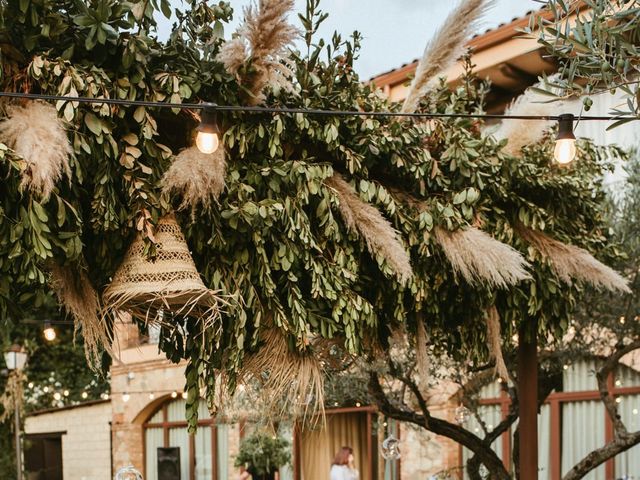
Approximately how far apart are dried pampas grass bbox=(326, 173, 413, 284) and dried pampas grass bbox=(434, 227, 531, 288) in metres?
0.31

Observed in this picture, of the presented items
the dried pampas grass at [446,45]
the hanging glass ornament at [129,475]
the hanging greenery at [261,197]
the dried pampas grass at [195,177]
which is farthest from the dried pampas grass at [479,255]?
the hanging glass ornament at [129,475]

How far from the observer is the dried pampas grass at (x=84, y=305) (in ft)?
12.8

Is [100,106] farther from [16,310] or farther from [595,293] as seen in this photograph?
[595,293]

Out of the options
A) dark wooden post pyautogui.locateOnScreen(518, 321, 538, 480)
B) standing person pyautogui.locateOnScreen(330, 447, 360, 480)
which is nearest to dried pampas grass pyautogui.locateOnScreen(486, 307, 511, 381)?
dark wooden post pyautogui.locateOnScreen(518, 321, 538, 480)

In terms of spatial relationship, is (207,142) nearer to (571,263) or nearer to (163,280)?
(163,280)

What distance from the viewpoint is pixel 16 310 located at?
12.3 ft

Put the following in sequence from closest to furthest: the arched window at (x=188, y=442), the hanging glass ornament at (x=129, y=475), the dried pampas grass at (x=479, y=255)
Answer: the dried pampas grass at (x=479, y=255) < the hanging glass ornament at (x=129, y=475) < the arched window at (x=188, y=442)

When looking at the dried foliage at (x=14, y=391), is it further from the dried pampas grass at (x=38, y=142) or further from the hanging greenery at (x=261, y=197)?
the dried pampas grass at (x=38, y=142)

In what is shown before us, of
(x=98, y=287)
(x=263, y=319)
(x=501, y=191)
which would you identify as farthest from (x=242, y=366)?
(x=501, y=191)

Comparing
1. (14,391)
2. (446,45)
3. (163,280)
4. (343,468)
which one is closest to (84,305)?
(163,280)

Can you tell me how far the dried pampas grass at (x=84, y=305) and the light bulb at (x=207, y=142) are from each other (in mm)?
835

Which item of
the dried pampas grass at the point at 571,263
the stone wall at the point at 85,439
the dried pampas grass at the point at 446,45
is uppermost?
the dried pampas grass at the point at 446,45

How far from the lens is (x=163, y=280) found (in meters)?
3.79

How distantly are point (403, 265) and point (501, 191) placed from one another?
3.65 feet
